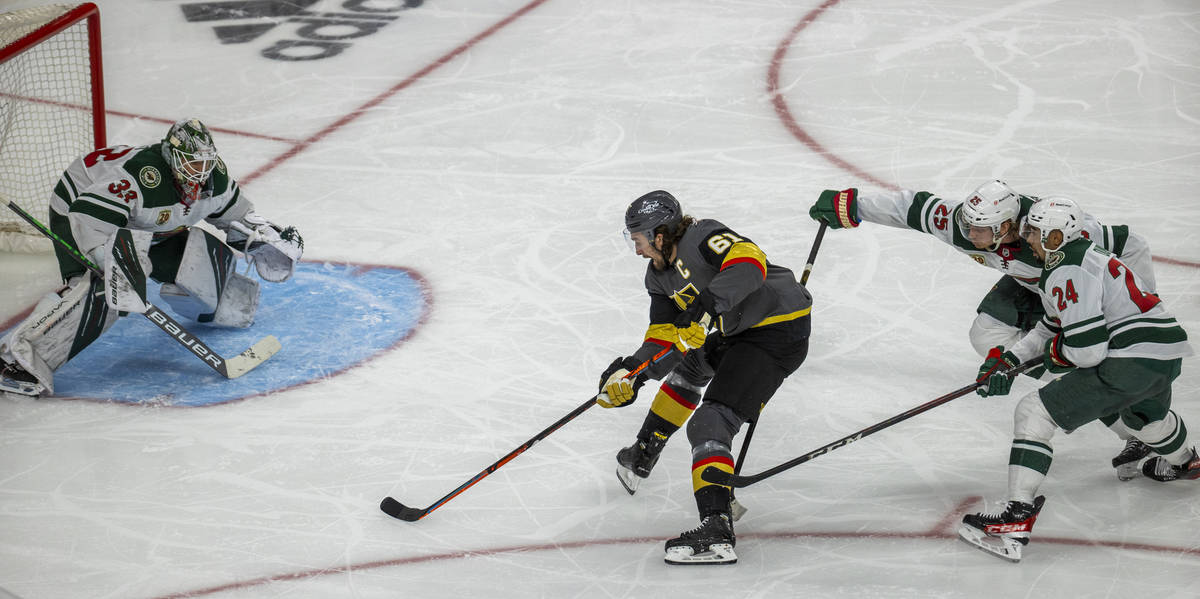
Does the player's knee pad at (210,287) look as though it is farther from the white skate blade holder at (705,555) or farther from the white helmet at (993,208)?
the white helmet at (993,208)

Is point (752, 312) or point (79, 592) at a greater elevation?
point (752, 312)

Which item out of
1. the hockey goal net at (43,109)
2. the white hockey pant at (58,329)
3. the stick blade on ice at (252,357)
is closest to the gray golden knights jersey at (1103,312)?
the stick blade on ice at (252,357)

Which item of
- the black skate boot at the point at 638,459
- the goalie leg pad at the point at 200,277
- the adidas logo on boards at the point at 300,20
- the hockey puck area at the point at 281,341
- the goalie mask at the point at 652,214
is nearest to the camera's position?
the goalie mask at the point at 652,214

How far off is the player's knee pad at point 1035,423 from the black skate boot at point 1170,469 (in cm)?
52

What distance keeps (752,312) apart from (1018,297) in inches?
43.2

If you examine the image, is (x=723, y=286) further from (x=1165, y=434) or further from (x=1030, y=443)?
(x=1165, y=434)

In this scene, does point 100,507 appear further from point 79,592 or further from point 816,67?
point 816,67

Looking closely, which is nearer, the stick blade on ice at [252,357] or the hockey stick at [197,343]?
the hockey stick at [197,343]

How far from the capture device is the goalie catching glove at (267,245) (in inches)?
178

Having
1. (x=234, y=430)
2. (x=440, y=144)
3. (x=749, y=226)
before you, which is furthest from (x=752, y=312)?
(x=440, y=144)

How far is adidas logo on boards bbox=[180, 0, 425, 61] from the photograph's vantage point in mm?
7547

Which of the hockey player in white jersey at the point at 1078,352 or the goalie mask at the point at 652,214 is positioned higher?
the goalie mask at the point at 652,214

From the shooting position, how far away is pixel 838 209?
409 cm

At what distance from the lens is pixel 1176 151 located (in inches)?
233
